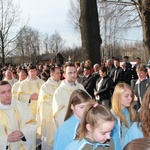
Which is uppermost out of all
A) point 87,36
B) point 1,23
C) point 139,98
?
point 1,23

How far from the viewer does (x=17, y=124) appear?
178 inches

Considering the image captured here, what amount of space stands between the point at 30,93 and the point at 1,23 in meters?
16.9

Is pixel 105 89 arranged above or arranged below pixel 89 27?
below

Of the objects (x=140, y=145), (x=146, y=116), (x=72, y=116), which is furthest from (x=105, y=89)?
(x=140, y=145)

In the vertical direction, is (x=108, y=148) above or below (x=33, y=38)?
below

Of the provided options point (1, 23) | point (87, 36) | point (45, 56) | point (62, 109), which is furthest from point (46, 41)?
point (62, 109)

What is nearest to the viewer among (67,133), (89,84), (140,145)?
(140,145)

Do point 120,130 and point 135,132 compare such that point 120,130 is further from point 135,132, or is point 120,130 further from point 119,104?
point 135,132

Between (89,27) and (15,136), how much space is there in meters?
8.08

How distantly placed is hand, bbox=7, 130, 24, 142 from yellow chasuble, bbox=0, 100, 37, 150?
113 millimetres

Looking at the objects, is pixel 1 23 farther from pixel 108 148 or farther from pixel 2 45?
pixel 108 148

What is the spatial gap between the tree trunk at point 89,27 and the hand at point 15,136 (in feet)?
25.9

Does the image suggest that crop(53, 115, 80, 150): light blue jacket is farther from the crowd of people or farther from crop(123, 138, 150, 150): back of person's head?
crop(123, 138, 150, 150): back of person's head

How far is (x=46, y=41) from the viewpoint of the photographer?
9069 cm
